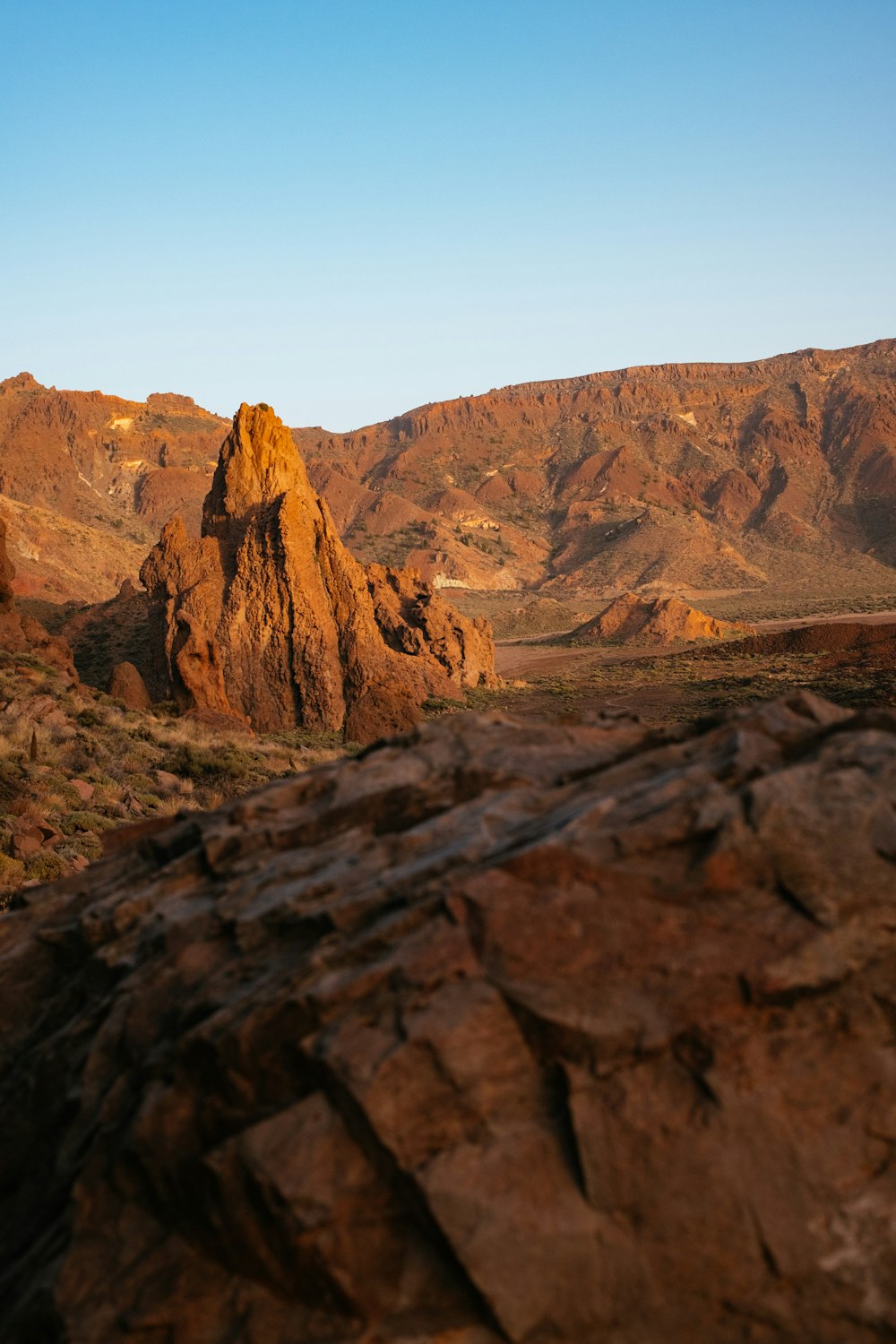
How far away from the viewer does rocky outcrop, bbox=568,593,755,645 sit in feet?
204

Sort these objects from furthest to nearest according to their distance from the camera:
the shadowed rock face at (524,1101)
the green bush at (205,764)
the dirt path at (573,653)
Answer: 1. the dirt path at (573,653)
2. the green bush at (205,764)
3. the shadowed rock face at (524,1101)

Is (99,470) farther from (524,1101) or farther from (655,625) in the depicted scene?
(524,1101)

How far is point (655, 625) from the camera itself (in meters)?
63.2

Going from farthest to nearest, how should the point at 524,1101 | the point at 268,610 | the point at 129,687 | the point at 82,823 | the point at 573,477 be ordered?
1. the point at 573,477
2. the point at 268,610
3. the point at 129,687
4. the point at 82,823
5. the point at 524,1101

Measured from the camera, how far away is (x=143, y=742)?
2000cm

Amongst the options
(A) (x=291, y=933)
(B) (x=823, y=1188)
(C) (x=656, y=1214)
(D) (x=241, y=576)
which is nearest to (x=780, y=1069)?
(B) (x=823, y=1188)

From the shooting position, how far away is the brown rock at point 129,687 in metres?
25.8

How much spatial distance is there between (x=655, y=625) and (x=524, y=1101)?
60.8 m

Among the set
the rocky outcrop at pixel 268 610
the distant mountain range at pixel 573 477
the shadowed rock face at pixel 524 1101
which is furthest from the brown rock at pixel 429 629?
the shadowed rock face at pixel 524 1101

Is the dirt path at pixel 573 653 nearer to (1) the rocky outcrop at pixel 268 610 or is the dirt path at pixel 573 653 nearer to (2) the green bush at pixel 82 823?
(1) the rocky outcrop at pixel 268 610

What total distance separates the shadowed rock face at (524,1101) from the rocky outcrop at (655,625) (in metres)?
58.3

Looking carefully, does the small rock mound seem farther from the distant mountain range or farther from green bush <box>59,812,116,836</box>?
the distant mountain range

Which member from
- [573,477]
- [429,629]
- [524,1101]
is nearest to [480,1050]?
[524,1101]

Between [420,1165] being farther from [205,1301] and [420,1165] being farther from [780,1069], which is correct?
[780,1069]
